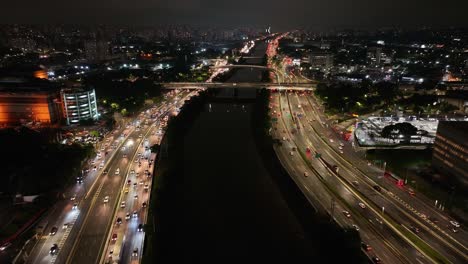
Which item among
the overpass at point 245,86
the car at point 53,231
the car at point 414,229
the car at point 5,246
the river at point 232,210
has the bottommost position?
the river at point 232,210

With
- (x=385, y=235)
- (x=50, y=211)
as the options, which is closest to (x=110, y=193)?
(x=50, y=211)

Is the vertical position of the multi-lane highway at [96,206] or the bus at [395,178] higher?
the bus at [395,178]

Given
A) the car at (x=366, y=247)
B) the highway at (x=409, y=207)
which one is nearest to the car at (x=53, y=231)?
the car at (x=366, y=247)

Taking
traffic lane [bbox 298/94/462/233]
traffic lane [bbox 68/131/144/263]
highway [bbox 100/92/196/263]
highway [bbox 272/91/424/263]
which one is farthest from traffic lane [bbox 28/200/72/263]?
traffic lane [bbox 298/94/462/233]

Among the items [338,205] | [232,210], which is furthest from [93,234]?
[338,205]

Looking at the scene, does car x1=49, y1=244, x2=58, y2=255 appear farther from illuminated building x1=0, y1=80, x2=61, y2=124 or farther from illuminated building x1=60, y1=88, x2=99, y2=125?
illuminated building x1=0, y1=80, x2=61, y2=124

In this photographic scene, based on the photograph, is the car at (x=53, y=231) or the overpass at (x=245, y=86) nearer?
the car at (x=53, y=231)

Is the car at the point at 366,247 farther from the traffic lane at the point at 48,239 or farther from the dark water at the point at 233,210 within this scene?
the traffic lane at the point at 48,239

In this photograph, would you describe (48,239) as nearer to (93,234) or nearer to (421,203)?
(93,234)

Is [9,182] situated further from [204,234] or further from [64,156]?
[204,234]
